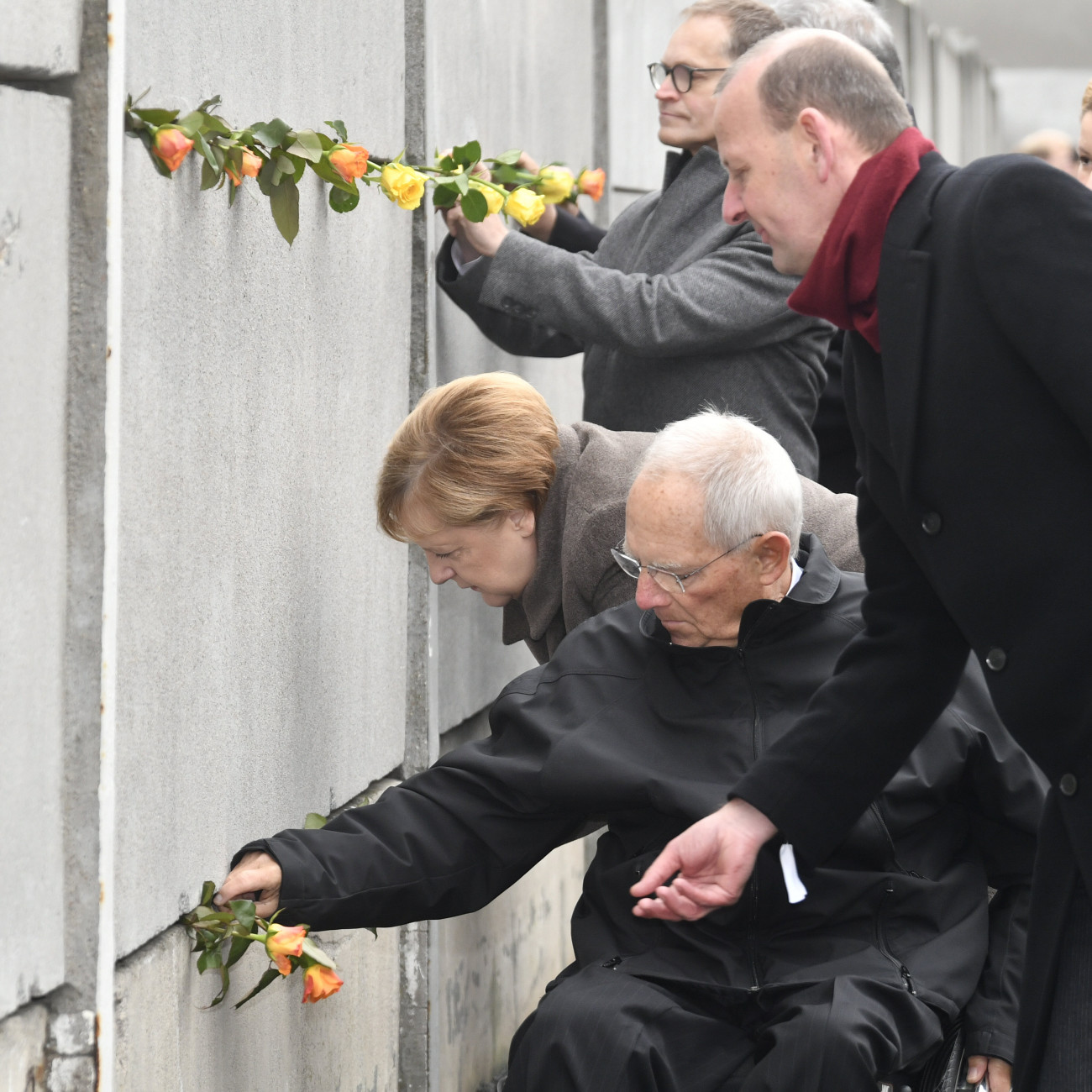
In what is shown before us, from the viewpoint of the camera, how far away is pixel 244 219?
2387 mm

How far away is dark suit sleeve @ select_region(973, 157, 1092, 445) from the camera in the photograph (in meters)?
1.61

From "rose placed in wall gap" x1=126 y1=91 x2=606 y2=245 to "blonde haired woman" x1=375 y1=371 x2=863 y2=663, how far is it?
378 mm

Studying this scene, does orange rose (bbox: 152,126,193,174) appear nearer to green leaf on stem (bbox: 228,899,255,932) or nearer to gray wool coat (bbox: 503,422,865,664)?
green leaf on stem (bbox: 228,899,255,932)

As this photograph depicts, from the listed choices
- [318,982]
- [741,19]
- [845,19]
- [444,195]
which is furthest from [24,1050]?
[845,19]

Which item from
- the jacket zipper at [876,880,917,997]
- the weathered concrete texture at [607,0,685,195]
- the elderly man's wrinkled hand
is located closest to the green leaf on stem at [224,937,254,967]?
the jacket zipper at [876,880,917,997]

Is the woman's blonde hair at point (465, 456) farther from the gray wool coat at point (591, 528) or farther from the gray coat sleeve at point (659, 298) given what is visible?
the gray coat sleeve at point (659, 298)

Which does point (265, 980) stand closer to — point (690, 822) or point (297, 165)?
point (690, 822)

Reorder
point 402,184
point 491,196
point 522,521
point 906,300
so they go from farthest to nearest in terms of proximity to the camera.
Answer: point 491,196, point 522,521, point 402,184, point 906,300

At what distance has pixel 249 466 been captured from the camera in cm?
243

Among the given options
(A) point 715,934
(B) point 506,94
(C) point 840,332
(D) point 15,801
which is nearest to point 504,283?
(C) point 840,332

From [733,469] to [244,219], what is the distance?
0.79m

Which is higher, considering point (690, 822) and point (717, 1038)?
point (690, 822)

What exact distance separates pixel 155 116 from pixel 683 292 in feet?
4.40

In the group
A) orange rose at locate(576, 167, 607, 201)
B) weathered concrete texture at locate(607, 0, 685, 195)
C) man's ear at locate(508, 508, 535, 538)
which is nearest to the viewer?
man's ear at locate(508, 508, 535, 538)
